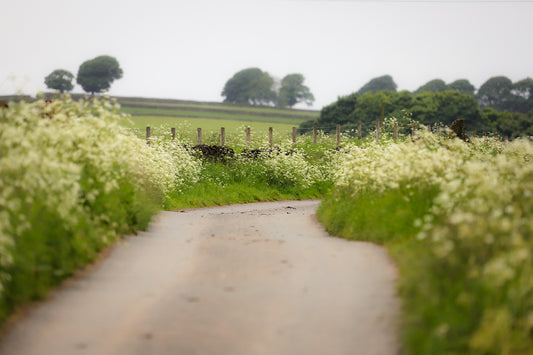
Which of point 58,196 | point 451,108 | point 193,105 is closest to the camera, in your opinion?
point 58,196

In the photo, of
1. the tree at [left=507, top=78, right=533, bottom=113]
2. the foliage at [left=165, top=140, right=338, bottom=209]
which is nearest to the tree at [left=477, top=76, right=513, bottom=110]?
the tree at [left=507, top=78, right=533, bottom=113]

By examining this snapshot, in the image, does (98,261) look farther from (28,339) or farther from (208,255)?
(28,339)

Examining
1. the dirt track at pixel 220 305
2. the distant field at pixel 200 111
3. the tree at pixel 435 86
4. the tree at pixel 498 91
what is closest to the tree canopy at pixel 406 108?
the distant field at pixel 200 111

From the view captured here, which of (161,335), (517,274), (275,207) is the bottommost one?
(275,207)

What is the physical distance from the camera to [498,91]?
11800 centimetres

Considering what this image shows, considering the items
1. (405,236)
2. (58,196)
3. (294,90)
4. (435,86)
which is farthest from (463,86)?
(58,196)

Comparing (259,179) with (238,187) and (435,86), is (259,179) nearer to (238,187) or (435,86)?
(238,187)

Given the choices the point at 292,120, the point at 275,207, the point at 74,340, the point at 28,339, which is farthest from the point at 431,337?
the point at 292,120

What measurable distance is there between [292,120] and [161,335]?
8216 centimetres

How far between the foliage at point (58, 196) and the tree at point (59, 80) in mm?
98859

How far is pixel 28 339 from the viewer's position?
19.6 feet

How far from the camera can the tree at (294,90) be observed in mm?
130125

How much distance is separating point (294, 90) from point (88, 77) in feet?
156

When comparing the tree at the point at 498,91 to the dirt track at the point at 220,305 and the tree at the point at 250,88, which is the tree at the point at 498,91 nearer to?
the tree at the point at 250,88
